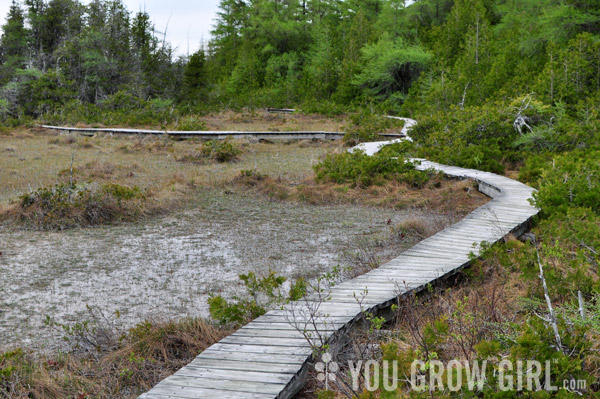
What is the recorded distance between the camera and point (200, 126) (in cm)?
2378

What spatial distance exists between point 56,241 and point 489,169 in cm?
1001

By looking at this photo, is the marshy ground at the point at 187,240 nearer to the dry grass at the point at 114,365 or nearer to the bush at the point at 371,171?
the bush at the point at 371,171

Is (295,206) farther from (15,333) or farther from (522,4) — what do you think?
(522,4)

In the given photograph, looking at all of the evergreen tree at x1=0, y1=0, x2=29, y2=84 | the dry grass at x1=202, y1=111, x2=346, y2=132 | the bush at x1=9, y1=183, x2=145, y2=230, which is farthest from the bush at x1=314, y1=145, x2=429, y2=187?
the evergreen tree at x1=0, y1=0, x2=29, y2=84

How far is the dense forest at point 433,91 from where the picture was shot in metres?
4.16

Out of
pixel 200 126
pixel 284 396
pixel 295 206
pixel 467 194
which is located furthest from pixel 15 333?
pixel 200 126

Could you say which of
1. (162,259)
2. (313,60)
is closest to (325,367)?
(162,259)

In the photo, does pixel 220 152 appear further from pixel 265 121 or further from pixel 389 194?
pixel 265 121

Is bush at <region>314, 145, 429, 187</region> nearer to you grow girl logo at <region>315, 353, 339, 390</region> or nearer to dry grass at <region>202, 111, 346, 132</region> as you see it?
you grow girl logo at <region>315, 353, 339, 390</region>

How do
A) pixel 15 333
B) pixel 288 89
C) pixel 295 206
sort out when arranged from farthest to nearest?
1. pixel 288 89
2. pixel 295 206
3. pixel 15 333

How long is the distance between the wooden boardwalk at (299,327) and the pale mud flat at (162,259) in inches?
43.1

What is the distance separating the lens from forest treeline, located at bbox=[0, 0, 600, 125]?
765 inches

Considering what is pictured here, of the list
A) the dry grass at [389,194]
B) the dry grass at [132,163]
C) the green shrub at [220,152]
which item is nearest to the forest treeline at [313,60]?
the dry grass at [389,194]

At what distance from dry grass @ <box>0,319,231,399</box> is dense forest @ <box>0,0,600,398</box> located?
188cm
